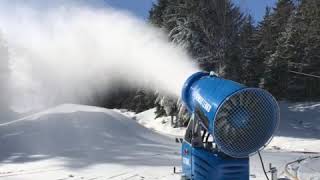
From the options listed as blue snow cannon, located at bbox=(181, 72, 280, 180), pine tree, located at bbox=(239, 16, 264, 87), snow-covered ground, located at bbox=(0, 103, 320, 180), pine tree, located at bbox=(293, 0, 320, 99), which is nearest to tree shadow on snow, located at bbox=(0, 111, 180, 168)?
snow-covered ground, located at bbox=(0, 103, 320, 180)

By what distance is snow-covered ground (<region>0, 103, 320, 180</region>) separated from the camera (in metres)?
12.2

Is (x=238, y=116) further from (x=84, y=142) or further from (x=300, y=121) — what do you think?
(x=300, y=121)

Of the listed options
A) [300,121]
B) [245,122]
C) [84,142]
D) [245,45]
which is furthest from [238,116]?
[300,121]

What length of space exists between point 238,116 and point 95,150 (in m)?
11.4

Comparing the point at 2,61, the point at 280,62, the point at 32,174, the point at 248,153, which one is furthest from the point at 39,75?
the point at 248,153

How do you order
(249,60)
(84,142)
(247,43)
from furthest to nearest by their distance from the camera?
(249,60) < (247,43) < (84,142)

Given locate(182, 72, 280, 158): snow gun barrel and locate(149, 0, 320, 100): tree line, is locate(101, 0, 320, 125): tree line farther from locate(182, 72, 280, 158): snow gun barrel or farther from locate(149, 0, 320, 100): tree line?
locate(182, 72, 280, 158): snow gun barrel

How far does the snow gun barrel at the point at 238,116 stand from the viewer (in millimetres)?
6758

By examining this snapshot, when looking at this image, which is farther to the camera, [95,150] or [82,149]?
[82,149]

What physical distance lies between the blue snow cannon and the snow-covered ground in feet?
10.2

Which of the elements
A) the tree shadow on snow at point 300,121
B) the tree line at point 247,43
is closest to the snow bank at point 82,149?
the tree line at point 247,43

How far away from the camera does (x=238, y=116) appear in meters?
6.82

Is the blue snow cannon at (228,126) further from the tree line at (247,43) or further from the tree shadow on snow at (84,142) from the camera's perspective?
the tree line at (247,43)

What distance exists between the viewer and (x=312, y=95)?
136 feet
